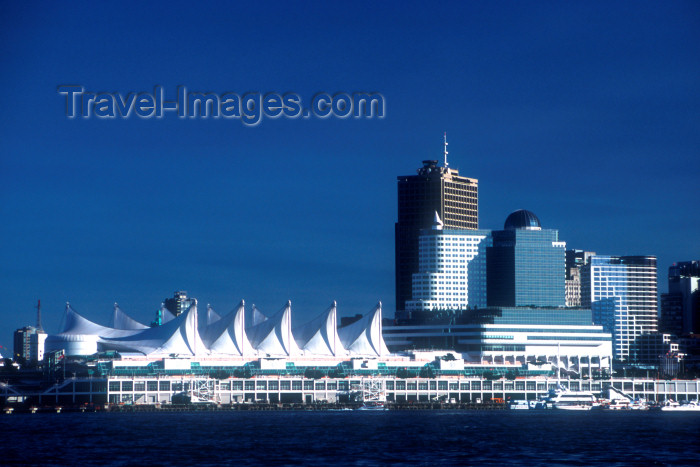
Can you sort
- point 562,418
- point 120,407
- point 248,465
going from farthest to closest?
1. point 120,407
2. point 562,418
3. point 248,465

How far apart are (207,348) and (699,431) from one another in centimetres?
8268

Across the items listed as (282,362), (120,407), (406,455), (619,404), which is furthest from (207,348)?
(406,455)

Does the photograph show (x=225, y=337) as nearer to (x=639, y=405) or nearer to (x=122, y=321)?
(x=122, y=321)

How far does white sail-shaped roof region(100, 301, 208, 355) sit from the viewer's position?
173 metres

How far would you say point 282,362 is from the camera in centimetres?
17288

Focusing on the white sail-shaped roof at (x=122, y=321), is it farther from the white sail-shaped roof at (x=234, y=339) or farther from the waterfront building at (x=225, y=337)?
the white sail-shaped roof at (x=234, y=339)

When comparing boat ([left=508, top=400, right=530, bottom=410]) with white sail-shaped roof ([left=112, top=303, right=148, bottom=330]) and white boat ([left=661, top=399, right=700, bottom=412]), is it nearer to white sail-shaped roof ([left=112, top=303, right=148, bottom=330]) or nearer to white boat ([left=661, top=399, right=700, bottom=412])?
white boat ([left=661, top=399, right=700, bottom=412])

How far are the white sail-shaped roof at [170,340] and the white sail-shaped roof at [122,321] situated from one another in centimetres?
1670

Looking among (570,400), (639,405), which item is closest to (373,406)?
(570,400)

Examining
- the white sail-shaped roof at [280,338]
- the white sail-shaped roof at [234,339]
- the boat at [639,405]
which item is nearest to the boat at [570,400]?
the boat at [639,405]

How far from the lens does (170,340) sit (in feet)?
569

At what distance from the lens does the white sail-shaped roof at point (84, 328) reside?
186m

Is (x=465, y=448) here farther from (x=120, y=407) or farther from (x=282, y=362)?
(x=282, y=362)

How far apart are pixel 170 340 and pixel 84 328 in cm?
1999
